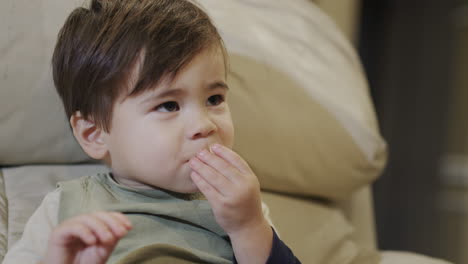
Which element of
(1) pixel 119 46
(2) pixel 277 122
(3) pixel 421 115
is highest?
(1) pixel 119 46

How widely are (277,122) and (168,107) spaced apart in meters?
0.39

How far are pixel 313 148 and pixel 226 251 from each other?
1.37ft

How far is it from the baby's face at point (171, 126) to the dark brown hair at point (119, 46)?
0.05 ft

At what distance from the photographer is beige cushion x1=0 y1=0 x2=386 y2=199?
87cm

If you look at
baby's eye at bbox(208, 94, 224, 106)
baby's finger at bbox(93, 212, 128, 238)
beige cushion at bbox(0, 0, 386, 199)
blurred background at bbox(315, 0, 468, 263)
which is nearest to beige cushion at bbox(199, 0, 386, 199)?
beige cushion at bbox(0, 0, 386, 199)

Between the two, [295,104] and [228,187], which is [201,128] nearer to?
[228,187]

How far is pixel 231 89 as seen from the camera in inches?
40.6

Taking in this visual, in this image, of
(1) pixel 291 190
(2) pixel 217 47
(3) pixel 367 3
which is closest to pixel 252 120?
(1) pixel 291 190

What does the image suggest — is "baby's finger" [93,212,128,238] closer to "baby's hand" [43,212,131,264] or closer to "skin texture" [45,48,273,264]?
"baby's hand" [43,212,131,264]

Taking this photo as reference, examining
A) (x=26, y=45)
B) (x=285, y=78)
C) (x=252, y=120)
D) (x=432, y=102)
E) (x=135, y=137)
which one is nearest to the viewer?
(x=135, y=137)

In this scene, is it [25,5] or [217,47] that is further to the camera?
[25,5]

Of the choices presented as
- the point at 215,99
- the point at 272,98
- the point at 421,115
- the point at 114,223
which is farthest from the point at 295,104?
the point at 421,115

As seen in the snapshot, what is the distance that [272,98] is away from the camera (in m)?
1.08

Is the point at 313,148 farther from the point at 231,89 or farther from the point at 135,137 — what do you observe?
the point at 135,137
